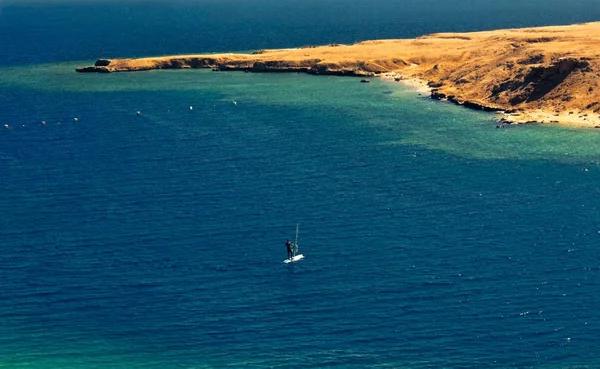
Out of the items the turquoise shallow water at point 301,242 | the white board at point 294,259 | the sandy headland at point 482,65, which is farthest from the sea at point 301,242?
the sandy headland at point 482,65

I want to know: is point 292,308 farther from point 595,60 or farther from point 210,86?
point 210,86

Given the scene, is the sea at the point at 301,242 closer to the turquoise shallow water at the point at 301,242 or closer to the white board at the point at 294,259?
the turquoise shallow water at the point at 301,242

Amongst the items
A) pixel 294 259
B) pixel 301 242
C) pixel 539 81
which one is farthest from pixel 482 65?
pixel 294 259

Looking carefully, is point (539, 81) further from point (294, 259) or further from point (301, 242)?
point (294, 259)

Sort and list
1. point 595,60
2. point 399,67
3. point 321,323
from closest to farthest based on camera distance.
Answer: point 321,323
point 595,60
point 399,67

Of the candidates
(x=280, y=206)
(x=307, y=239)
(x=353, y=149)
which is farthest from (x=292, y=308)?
(x=353, y=149)
